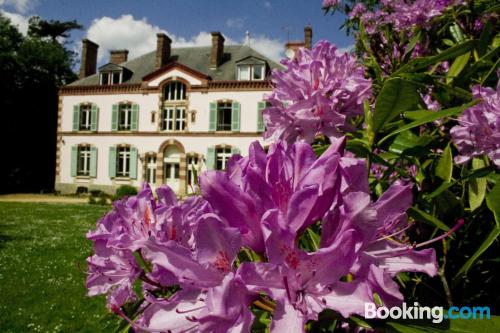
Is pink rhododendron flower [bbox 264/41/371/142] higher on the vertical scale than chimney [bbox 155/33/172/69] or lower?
lower

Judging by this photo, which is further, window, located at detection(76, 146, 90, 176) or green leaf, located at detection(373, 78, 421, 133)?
window, located at detection(76, 146, 90, 176)

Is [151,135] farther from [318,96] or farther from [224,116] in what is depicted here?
[318,96]

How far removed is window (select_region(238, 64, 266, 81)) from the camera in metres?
19.8

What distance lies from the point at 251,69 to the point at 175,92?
3.97 metres

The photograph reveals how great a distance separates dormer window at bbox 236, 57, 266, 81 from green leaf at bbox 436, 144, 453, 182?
19.0 metres

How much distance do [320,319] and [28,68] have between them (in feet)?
104

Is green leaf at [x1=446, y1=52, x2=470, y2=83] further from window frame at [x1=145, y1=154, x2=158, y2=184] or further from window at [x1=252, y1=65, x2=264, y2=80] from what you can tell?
window frame at [x1=145, y1=154, x2=158, y2=184]

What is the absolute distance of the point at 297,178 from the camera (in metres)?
0.68

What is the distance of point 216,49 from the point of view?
20.9 meters

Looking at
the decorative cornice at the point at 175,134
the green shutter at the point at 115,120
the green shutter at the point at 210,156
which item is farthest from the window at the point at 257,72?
the green shutter at the point at 115,120

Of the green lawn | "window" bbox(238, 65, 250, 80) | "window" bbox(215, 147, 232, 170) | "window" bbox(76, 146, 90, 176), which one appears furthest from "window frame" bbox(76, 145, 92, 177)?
the green lawn

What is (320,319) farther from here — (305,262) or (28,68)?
(28,68)

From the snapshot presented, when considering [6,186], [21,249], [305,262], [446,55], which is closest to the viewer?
[305,262]

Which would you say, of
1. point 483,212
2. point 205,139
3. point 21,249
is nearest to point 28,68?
point 205,139
